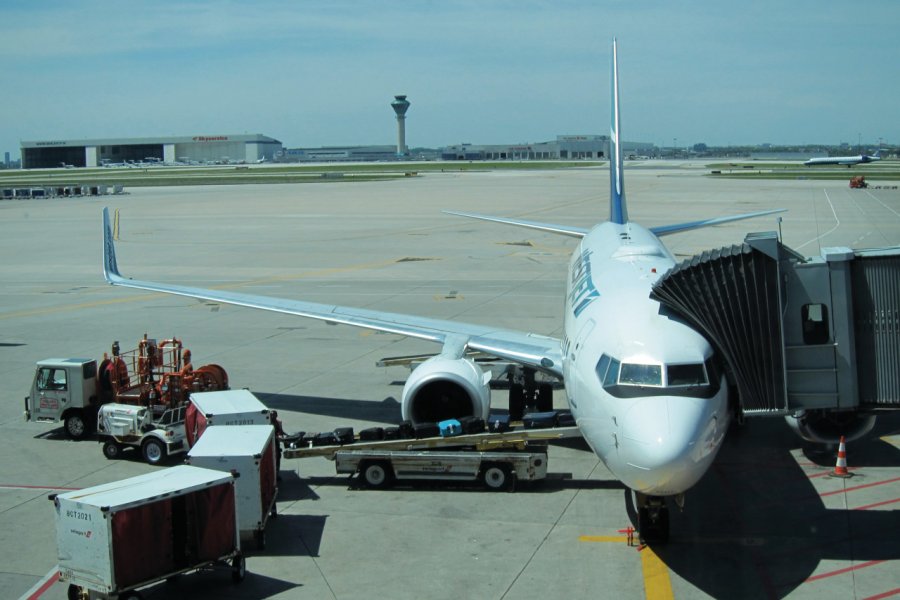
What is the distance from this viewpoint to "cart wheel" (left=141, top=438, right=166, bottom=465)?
728 inches

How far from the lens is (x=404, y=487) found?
17.0m

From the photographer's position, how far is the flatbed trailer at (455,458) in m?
16.5

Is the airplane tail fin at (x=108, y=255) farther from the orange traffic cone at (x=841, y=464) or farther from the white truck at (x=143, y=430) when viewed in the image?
the orange traffic cone at (x=841, y=464)

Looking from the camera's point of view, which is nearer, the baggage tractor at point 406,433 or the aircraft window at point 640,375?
the aircraft window at point 640,375

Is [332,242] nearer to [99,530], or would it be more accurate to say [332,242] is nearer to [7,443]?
[7,443]

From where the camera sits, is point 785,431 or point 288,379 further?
point 288,379

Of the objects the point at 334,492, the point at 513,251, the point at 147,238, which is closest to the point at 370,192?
the point at 147,238

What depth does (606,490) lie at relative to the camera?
54.4 ft

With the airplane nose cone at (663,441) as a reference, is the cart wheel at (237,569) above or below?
below

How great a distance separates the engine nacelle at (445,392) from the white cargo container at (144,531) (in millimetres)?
5554

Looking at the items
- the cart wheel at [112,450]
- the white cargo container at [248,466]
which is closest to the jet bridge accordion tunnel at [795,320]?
the white cargo container at [248,466]

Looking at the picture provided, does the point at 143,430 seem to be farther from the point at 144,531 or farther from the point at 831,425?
the point at 831,425

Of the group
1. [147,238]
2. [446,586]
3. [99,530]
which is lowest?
[446,586]

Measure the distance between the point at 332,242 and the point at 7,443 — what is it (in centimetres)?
4063
